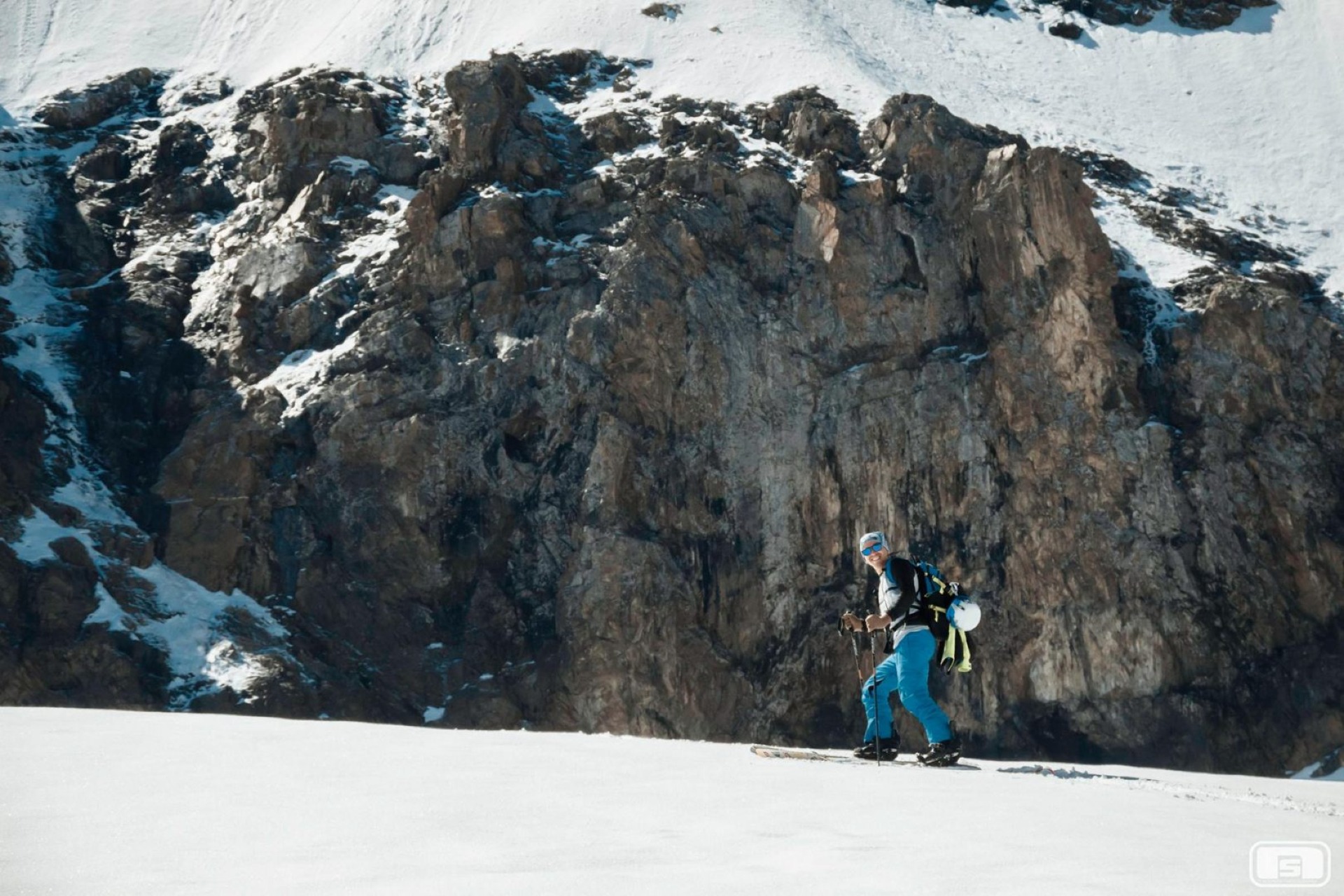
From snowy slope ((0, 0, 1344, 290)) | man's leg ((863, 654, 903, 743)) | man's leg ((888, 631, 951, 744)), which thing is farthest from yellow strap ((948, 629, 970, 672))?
snowy slope ((0, 0, 1344, 290))

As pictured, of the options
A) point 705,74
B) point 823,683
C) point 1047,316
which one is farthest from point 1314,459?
point 705,74

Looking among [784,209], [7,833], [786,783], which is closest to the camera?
[7,833]

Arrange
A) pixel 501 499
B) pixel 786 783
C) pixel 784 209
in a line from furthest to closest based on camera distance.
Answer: pixel 784 209, pixel 501 499, pixel 786 783

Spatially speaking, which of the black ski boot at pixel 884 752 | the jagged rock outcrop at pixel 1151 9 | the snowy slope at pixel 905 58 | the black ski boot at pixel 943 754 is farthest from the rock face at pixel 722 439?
the black ski boot at pixel 943 754

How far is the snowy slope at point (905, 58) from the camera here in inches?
1608

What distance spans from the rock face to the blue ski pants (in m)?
19.4

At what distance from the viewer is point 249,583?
3114 centimetres

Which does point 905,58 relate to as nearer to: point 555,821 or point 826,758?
point 826,758

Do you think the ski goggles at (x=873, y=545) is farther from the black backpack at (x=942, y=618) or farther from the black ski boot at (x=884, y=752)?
the black ski boot at (x=884, y=752)

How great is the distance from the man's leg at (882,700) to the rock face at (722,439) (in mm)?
19382

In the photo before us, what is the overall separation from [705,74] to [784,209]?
7650 millimetres

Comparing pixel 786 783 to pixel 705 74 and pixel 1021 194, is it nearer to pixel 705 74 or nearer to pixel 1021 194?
pixel 1021 194

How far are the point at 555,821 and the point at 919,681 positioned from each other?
4832 mm

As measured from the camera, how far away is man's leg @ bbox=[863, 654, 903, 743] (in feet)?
33.2
